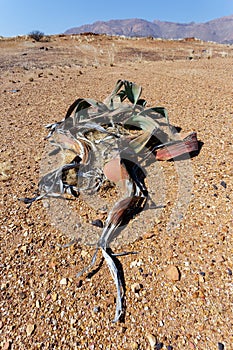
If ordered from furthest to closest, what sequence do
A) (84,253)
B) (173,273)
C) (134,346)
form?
(84,253)
(173,273)
(134,346)

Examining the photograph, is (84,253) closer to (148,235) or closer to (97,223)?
(97,223)

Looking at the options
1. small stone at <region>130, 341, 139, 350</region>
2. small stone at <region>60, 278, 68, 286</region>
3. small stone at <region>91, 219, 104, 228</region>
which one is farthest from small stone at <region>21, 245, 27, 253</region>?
small stone at <region>130, 341, 139, 350</region>

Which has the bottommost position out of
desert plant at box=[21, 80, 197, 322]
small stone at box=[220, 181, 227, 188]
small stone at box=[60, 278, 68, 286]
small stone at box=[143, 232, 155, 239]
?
small stone at box=[60, 278, 68, 286]

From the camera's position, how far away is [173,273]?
1507mm

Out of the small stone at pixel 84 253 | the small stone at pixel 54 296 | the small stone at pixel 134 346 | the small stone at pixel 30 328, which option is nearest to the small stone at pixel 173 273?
the small stone at pixel 134 346

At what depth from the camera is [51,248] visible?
5.67 ft

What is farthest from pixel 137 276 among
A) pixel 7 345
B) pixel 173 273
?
pixel 7 345

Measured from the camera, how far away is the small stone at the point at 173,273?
58.4 inches

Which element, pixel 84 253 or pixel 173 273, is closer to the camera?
pixel 173 273

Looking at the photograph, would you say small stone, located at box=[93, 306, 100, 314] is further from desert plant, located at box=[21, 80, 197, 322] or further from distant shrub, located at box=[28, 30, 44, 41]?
distant shrub, located at box=[28, 30, 44, 41]

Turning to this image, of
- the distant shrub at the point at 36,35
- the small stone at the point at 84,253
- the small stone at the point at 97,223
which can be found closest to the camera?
the small stone at the point at 84,253

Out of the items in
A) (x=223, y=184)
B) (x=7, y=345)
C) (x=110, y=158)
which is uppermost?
(x=110, y=158)

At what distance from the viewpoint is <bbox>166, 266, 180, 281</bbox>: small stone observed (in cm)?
148

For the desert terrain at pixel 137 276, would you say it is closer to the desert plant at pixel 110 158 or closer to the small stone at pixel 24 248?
the small stone at pixel 24 248
